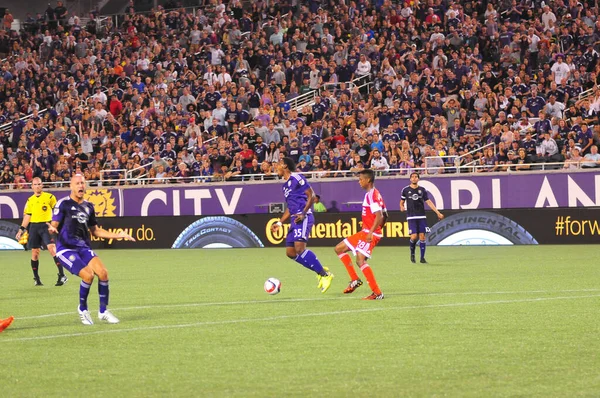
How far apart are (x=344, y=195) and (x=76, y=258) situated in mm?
18806

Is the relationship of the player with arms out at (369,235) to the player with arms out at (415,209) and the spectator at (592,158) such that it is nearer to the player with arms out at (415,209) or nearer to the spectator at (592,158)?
the player with arms out at (415,209)

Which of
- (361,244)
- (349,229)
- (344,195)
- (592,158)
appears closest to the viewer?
(361,244)

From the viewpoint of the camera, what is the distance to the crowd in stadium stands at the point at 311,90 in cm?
2986

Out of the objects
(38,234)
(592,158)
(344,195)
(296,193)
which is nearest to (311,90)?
(344,195)

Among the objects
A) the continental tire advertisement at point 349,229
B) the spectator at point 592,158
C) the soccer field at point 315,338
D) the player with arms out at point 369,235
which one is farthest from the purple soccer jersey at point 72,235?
the spectator at point 592,158

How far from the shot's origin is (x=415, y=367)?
9.05 meters

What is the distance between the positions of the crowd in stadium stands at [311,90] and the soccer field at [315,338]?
1022 centimetres

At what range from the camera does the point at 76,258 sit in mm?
12867

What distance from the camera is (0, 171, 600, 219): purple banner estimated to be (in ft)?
93.5

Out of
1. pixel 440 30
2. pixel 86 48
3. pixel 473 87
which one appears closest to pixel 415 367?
pixel 473 87

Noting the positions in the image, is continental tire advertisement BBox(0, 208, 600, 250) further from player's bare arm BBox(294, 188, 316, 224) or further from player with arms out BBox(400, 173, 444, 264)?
player's bare arm BBox(294, 188, 316, 224)

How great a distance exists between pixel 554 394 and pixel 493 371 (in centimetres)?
104

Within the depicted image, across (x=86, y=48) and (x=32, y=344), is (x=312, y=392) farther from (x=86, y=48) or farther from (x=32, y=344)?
(x=86, y=48)

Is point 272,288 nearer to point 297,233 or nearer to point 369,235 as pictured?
point 297,233
